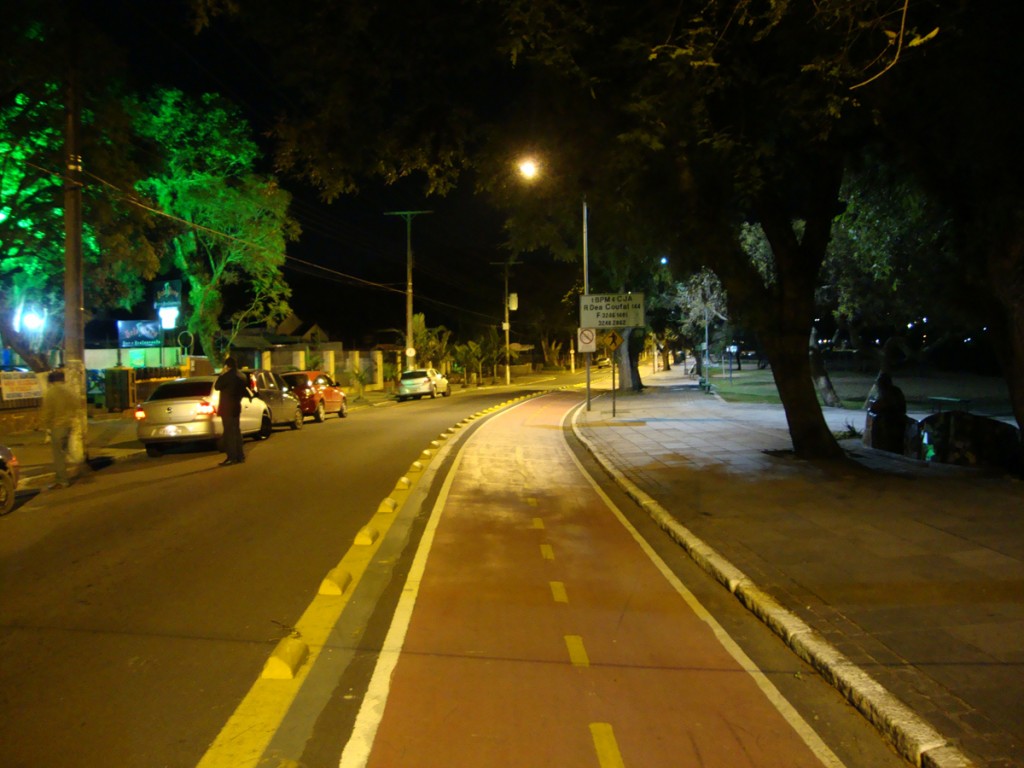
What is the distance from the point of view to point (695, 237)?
14102 mm

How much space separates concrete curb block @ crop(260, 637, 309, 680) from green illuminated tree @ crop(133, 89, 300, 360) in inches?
901

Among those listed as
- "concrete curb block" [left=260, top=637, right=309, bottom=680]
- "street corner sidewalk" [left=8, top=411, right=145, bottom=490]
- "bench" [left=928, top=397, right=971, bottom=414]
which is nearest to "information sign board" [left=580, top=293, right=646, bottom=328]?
"bench" [left=928, top=397, right=971, bottom=414]

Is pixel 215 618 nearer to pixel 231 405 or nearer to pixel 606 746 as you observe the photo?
pixel 606 746

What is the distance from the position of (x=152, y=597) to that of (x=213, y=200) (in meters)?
24.2

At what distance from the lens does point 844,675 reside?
16.8ft

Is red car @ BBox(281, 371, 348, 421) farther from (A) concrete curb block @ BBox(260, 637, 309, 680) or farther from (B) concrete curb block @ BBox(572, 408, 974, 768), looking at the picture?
(A) concrete curb block @ BBox(260, 637, 309, 680)

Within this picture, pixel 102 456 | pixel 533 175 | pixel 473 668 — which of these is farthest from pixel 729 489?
pixel 102 456

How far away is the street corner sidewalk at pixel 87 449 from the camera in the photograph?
14.2 meters

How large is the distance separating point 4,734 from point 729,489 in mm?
9458

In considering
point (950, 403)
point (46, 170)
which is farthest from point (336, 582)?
point (950, 403)

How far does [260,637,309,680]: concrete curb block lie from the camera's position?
5.20 metres

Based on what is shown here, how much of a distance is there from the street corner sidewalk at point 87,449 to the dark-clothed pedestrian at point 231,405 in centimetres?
234

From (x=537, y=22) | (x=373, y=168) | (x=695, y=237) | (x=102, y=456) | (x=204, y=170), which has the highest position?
(x=204, y=170)

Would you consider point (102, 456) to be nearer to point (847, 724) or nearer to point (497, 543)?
point (497, 543)
